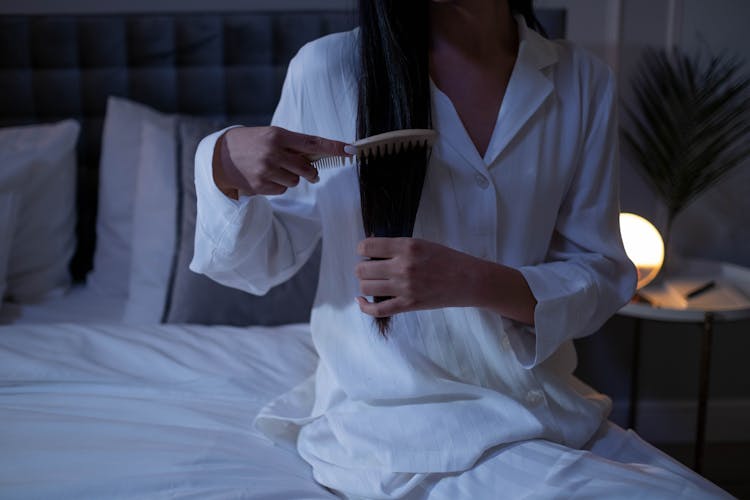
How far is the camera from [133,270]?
179cm

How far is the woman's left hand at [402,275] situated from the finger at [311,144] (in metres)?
0.11

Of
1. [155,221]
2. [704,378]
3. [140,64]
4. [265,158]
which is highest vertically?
[140,64]

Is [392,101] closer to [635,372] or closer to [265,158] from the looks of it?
[265,158]

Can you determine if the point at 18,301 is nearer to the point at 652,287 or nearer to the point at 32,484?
the point at 32,484

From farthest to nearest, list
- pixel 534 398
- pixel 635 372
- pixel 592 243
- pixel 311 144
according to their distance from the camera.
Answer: pixel 635 372
pixel 592 243
pixel 534 398
pixel 311 144

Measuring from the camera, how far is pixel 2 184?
170 cm

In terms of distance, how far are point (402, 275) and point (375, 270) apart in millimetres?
33

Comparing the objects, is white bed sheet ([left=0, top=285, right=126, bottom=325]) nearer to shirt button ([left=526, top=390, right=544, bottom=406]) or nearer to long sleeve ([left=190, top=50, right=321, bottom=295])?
long sleeve ([left=190, top=50, right=321, bottom=295])

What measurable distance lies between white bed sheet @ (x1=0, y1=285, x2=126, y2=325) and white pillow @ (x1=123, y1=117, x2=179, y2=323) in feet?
0.19

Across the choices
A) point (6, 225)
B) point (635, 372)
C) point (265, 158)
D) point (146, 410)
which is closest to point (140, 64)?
point (6, 225)

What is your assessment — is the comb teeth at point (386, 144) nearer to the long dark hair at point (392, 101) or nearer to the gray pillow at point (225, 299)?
the long dark hair at point (392, 101)

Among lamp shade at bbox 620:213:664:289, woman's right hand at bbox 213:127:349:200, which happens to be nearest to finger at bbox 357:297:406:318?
woman's right hand at bbox 213:127:349:200

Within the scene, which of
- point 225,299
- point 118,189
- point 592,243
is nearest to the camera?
point 592,243

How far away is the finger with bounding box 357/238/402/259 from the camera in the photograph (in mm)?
842
